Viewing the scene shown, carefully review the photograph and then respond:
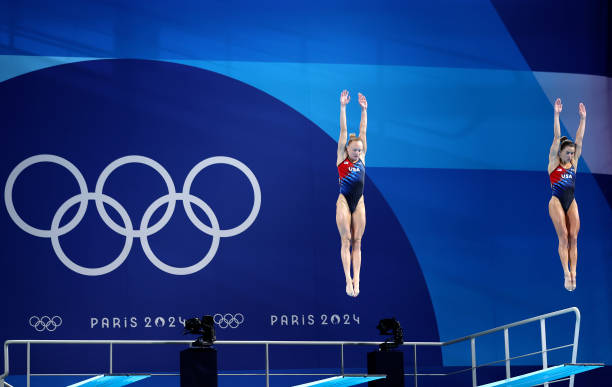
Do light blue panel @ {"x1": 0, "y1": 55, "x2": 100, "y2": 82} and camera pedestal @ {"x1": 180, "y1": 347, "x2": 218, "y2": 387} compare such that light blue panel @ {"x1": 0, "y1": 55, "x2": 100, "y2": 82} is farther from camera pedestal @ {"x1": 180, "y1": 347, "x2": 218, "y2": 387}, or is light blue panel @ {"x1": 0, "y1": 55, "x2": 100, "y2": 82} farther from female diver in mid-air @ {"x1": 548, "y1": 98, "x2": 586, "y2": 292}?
female diver in mid-air @ {"x1": 548, "y1": 98, "x2": 586, "y2": 292}

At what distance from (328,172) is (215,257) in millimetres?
1864

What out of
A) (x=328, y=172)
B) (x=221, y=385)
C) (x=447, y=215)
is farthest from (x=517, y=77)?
(x=221, y=385)

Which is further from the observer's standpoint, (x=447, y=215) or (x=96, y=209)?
(x=447, y=215)

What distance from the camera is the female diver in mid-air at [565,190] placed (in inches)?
427

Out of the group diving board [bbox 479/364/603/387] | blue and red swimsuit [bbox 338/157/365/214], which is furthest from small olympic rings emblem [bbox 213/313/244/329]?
diving board [bbox 479/364/603/387]

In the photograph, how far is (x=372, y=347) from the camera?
11.5 metres

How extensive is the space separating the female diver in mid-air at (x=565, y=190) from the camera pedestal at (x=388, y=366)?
2709 mm

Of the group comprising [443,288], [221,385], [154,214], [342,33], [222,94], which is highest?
[342,33]

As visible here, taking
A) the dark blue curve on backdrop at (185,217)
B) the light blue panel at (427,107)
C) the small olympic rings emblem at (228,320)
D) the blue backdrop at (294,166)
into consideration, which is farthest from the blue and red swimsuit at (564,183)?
the small olympic rings emblem at (228,320)

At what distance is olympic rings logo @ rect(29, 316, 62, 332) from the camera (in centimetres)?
1089

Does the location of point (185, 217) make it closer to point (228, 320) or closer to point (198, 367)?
point (228, 320)

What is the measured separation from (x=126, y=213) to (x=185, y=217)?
740 millimetres

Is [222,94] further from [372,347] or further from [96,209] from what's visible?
[372,347]

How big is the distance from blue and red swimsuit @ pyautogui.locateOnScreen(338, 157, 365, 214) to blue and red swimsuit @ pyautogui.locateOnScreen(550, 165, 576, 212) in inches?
93.4
